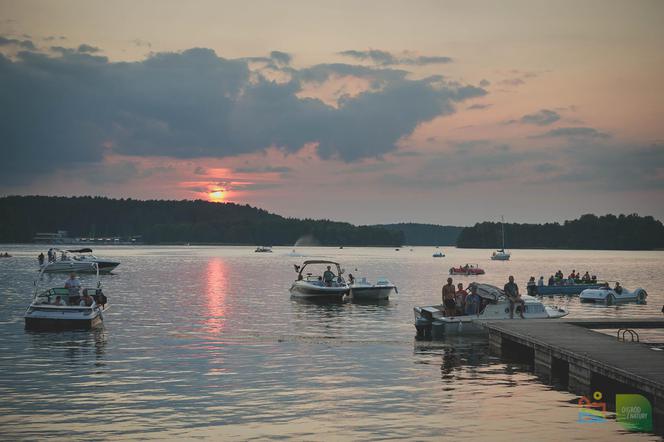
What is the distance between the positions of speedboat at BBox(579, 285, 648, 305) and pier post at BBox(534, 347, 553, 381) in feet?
138

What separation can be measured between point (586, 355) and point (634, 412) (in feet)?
15.1

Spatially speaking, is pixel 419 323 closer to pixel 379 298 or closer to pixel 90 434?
pixel 90 434

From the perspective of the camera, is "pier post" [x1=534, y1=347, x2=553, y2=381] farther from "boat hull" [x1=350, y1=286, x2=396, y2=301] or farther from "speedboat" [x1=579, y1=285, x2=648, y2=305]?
"speedboat" [x1=579, y1=285, x2=648, y2=305]

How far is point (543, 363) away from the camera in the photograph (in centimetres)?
3136

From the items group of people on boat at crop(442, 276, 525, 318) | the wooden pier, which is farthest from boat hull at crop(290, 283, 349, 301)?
the wooden pier

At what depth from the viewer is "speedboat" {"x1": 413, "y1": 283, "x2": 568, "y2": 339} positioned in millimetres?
40531

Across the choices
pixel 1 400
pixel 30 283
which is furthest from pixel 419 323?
pixel 30 283

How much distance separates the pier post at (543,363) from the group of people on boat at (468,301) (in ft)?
28.8

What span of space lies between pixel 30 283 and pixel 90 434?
80.8 m

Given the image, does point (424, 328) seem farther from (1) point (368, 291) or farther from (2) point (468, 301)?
(1) point (368, 291)

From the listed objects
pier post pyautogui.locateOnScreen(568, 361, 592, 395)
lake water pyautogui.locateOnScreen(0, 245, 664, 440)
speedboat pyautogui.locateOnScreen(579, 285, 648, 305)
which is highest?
speedboat pyautogui.locateOnScreen(579, 285, 648, 305)

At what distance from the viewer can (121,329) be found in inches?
1817

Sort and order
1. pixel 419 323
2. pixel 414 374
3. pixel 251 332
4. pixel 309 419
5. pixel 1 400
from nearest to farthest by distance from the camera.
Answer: pixel 309 419
pixel 1 400
pixel 414 374
pixel 419 323
pixel 251 332

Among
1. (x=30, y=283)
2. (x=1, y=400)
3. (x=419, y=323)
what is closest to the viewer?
(x=1, y=400)
